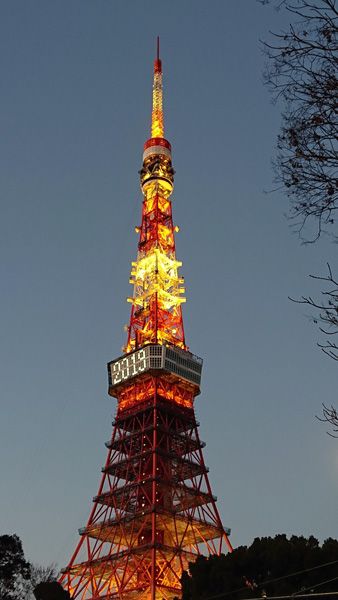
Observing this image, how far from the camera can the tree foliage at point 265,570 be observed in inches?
1141

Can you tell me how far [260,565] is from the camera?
31906 millimetres

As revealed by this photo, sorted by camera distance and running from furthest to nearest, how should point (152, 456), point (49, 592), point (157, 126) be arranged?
point (157, 126)
point (152, 456)
point (49, 592)

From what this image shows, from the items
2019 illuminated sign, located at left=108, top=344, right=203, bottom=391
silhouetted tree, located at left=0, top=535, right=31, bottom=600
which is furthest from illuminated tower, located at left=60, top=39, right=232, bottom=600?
silhouetted tree, located at left=0, top=535, right=31, bottom=600

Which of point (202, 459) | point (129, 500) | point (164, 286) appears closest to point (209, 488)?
point (202, 459)

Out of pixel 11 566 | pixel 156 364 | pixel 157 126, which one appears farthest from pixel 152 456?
pixel 157 126

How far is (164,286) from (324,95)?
54.1 meters

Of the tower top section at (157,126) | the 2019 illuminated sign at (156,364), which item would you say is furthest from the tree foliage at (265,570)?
the tower top section at (157,126)

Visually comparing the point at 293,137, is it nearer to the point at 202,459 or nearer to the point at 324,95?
the point at 324,95

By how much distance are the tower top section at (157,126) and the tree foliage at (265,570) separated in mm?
44657

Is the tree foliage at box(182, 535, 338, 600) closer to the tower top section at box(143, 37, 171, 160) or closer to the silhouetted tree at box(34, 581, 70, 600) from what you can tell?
the silhouetted tree at box(34, 581, 70, 600)

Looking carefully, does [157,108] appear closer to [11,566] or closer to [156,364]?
[156,364]

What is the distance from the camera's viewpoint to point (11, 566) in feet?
111

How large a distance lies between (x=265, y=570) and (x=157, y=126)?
50.9 meters

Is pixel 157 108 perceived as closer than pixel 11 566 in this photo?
No
